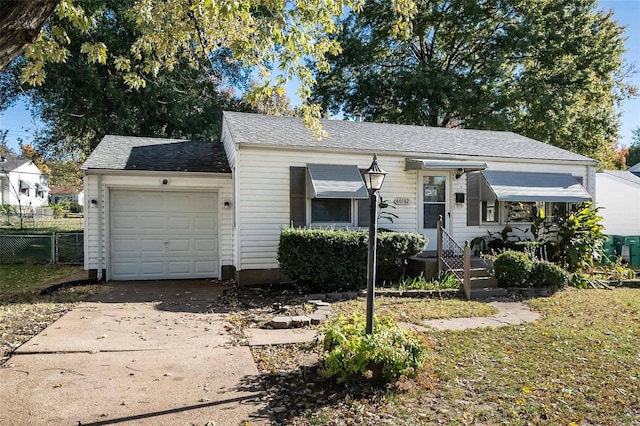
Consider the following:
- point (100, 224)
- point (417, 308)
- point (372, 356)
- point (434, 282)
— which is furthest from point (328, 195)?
point (372, 356)

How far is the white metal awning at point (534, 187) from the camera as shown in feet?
36.0

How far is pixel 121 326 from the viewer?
252 inches

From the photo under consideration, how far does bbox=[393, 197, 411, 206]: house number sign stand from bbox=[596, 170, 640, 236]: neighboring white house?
1108 centimetres

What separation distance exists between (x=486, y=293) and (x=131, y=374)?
711cm

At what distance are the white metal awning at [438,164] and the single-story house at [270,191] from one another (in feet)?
0.09

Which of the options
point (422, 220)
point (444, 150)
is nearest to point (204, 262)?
point (422, 220)

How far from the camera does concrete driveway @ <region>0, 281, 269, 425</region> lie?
3652mm

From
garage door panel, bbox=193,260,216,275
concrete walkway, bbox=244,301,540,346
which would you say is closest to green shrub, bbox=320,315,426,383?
concrete walkway, bbox=244,301,540,346

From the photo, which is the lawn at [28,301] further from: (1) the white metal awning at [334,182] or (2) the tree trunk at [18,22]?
(1) the white metal awning at [334,182]

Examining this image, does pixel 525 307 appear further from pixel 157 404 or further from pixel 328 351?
pixel 157 404

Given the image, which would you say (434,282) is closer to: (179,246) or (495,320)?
(495,320)

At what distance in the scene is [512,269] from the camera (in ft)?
30.3

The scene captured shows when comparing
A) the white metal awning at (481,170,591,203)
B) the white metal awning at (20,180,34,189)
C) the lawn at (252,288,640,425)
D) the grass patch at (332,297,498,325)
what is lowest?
the lawn at (252,288,640,425)

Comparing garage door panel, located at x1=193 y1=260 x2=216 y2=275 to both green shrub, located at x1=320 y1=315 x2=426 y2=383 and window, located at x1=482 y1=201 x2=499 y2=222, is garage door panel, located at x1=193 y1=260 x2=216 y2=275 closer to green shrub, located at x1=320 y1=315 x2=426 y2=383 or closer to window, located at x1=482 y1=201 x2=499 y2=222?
green shrub, located at x1=320 y1=315 x2=426 y2=383
